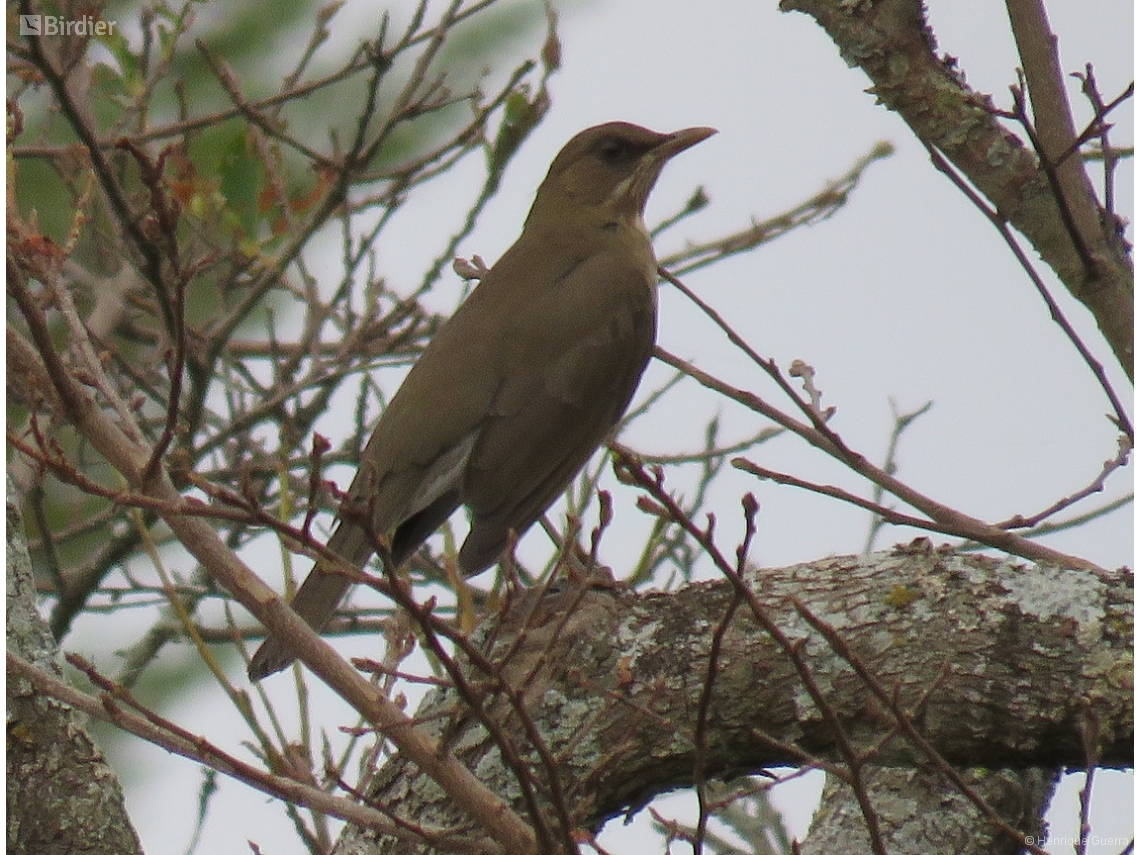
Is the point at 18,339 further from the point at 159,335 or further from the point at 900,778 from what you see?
the point at 159,335

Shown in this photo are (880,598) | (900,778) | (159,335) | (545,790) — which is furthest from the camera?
(159,335)

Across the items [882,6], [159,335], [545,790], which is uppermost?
[159,335]

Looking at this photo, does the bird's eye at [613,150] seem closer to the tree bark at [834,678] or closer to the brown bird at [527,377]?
the brown bird at [527,377]

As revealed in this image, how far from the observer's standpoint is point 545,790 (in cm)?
298

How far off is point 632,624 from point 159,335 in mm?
3195

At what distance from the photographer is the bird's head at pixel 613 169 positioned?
6809mm

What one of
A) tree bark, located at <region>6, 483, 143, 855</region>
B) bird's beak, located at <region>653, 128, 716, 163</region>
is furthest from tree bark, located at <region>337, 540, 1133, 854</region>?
bird's beak, located at <region>653, 128, 716, 163</region>

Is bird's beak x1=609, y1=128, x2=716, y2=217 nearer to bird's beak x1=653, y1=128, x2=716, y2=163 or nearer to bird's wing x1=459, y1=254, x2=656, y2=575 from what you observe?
bird's beak x1=653, y1=128, x2=716, y2=163

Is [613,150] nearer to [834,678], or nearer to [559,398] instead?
[559,398]

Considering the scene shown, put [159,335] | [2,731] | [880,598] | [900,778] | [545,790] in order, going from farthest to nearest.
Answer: [159,335]
[900,778]
[880,598]
[2,731]
[545,790]

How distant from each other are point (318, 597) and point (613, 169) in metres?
2.66

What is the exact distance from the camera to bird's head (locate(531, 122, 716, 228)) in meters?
6.81

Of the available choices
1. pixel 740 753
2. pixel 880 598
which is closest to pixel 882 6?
pixel 880 598

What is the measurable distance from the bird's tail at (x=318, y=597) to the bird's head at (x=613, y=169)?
2171 mm
